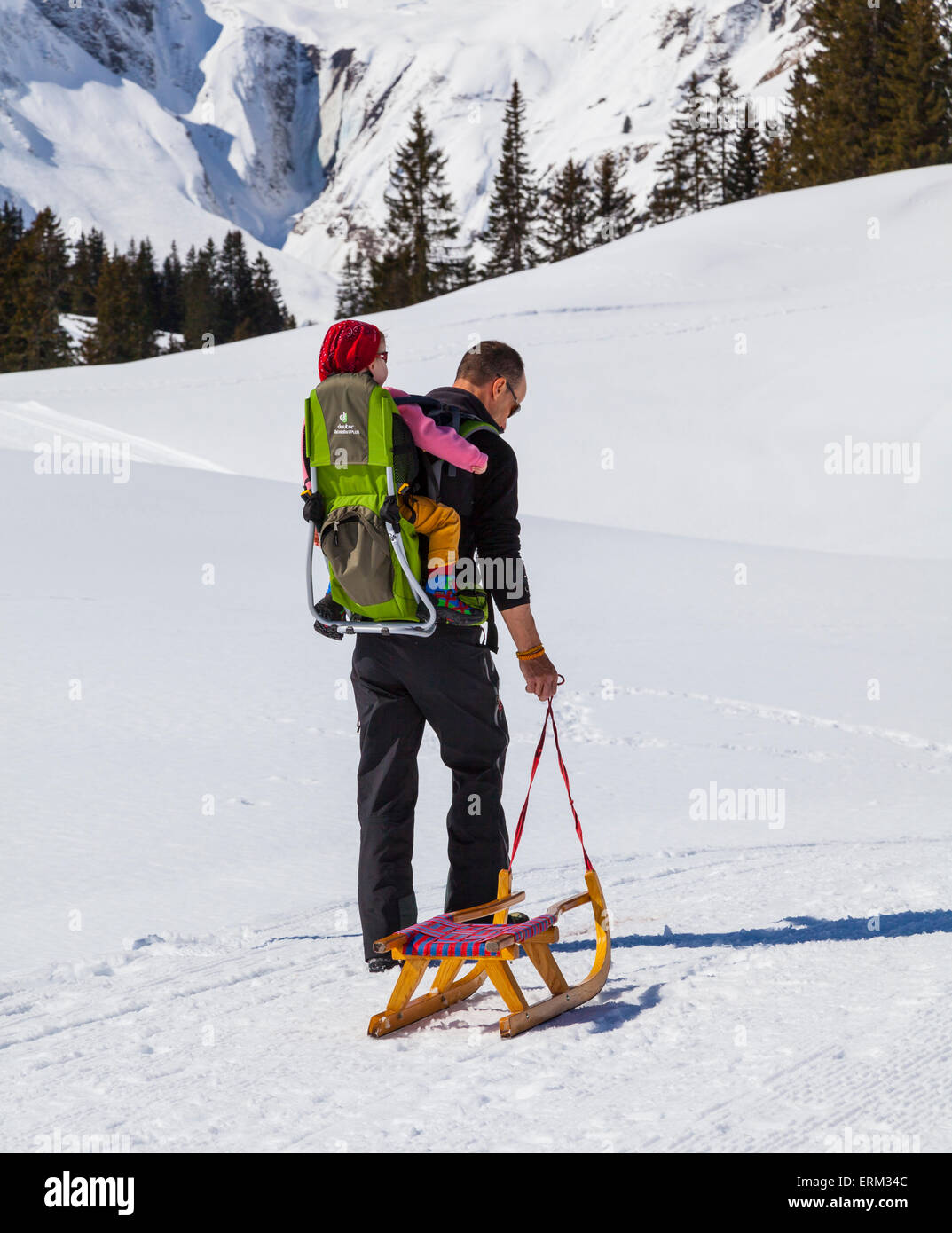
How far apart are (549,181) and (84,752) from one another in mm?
189498

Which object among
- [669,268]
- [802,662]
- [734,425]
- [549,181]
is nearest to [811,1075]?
[802,662]

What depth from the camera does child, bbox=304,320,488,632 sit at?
3326 mm

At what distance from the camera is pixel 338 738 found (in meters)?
6.83

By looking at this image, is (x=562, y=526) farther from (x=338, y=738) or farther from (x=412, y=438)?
(x=412, y=438)

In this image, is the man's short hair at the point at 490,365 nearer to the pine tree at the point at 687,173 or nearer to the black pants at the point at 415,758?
the black pants at the point at 415,758

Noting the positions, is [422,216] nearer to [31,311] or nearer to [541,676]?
[31,311]

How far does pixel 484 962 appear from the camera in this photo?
3.32 m

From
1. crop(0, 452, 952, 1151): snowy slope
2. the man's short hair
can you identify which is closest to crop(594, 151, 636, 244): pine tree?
crop(0, 452, 952, 1151): snowy slope

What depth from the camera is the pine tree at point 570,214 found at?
194 ft

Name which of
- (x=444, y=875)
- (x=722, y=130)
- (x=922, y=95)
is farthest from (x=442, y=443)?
(x=722, y=130)

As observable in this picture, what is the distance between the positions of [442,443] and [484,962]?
129 cm

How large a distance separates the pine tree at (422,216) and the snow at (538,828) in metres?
43.8

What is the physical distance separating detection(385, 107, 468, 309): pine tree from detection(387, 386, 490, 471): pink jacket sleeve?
A: 2266 inches

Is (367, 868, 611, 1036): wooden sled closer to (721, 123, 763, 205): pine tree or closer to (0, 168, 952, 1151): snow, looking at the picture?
(0, 168, 952, 1151): snow
